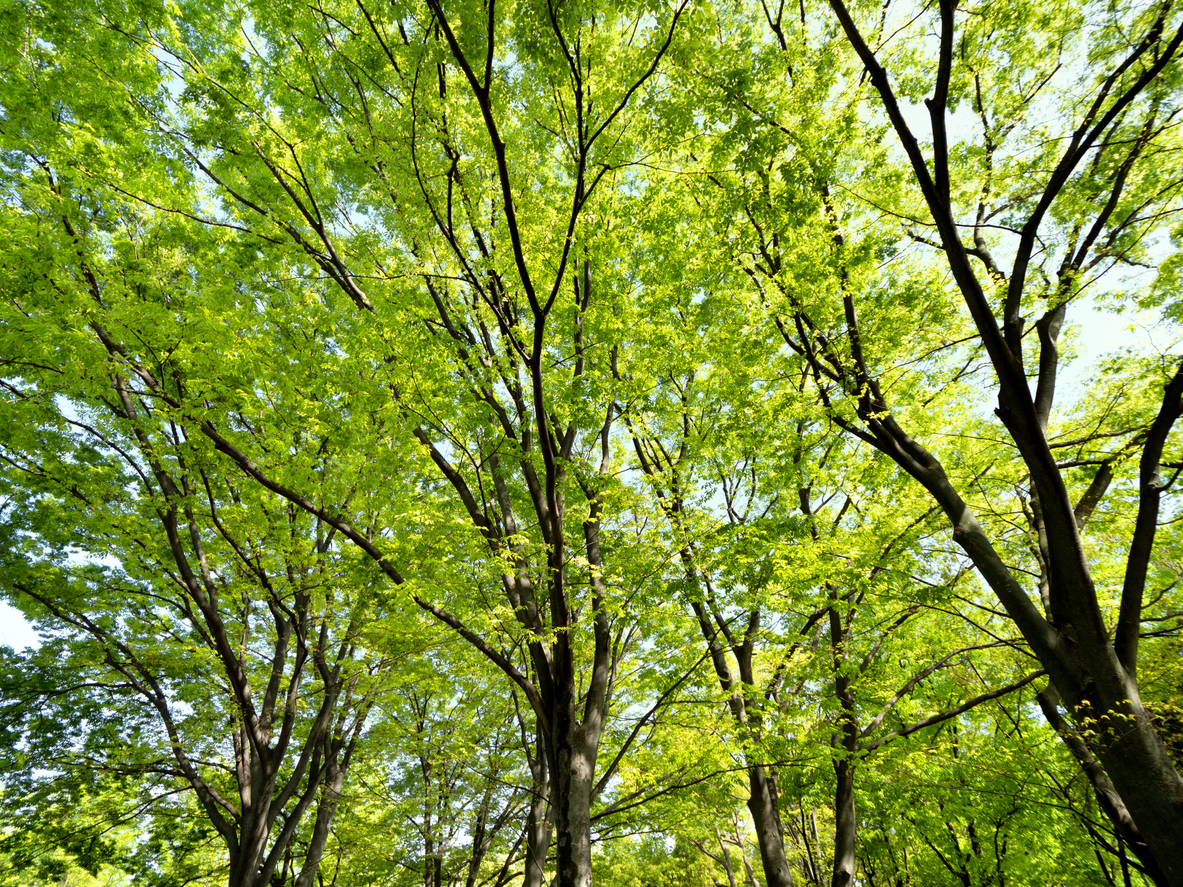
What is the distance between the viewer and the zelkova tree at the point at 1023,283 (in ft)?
14.3

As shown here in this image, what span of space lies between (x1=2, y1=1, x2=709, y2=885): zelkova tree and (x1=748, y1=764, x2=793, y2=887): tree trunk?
2563 millimetres

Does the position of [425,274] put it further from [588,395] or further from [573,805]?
[573,805]


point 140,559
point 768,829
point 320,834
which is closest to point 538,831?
point 320,834

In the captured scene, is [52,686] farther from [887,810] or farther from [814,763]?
[887,810]

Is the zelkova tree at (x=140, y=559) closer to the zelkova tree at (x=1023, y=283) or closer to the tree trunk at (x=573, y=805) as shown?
the tree trunk at (x=573, y=805)

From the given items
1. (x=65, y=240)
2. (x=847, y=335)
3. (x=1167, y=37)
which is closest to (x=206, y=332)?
(x=65, y=240)

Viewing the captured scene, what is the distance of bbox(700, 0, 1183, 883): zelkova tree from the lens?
4352 mm

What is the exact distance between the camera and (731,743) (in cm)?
768

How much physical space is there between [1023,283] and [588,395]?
490 cm

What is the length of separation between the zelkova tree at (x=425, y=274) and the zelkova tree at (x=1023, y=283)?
2399 millimetres

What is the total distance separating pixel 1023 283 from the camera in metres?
5.57

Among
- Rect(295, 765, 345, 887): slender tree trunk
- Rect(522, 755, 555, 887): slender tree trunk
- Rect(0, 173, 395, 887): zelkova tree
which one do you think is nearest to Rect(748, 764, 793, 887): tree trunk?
Rect(522, 755, 555, 887): slender tree trunk

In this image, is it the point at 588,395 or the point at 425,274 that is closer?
the point at 425,274

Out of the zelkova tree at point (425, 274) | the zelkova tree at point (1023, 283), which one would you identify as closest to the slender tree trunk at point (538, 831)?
the zelkova tree at point (425, 274)
